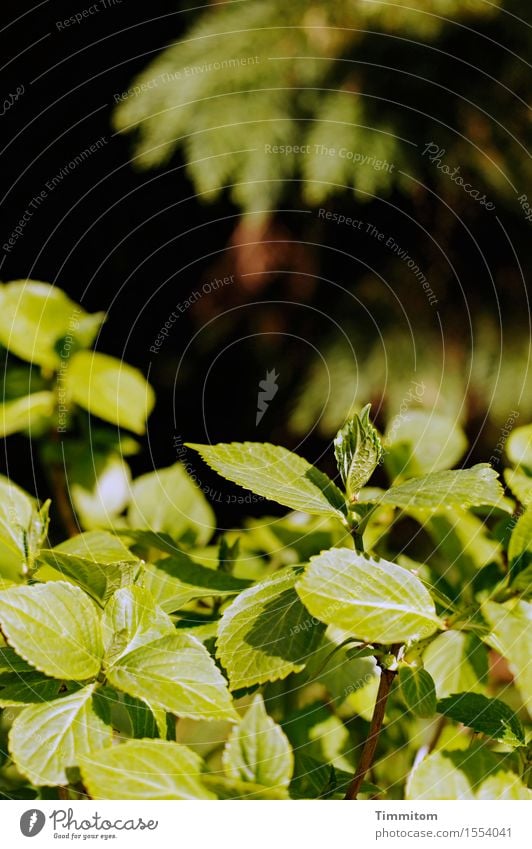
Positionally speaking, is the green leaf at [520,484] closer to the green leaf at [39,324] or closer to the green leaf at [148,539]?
the green leaf at [148,539]

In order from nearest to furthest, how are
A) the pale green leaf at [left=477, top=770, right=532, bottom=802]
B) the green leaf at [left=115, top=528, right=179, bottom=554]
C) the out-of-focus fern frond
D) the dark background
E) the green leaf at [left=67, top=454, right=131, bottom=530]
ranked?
the pale green leaf at [left=477, top=770, right=532, bottom=802] → the green leaf at [left=115, top=528, right=179, bottom=554] → the green leaf at [left=67, top=454, right=131, bottom=530] → the out-of-focus fern frond → the dark background

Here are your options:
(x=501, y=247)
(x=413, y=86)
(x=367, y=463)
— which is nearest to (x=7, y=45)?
(x=413, y=86)

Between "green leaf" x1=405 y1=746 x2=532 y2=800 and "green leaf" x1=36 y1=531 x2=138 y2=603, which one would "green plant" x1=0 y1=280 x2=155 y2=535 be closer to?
"green leaf" x1=36 y1=531 x2=138 y2=603

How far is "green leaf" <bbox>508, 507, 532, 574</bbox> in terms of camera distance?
444 millimetres

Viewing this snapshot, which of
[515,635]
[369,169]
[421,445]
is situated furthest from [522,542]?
[369,169]

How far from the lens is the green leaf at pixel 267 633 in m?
0.37

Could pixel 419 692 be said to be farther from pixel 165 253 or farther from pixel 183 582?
pixel 165 253

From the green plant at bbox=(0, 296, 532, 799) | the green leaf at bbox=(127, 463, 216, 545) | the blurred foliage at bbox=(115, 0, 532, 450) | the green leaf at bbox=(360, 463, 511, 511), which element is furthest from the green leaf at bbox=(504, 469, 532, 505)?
the blurred foliage at bbox=(115, 0, 532, 450)

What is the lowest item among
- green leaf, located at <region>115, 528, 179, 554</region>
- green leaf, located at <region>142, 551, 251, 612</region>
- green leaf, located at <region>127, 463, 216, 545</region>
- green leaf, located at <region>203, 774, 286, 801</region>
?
green leaf, located at <region>203, 774, 286, 801</region>

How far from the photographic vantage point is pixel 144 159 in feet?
3.89

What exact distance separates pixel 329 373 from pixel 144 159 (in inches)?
18.4

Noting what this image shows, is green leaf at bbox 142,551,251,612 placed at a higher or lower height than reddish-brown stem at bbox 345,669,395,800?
higher

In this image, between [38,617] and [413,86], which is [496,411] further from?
[38,617]

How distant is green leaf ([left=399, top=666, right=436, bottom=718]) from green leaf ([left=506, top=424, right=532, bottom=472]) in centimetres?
21
